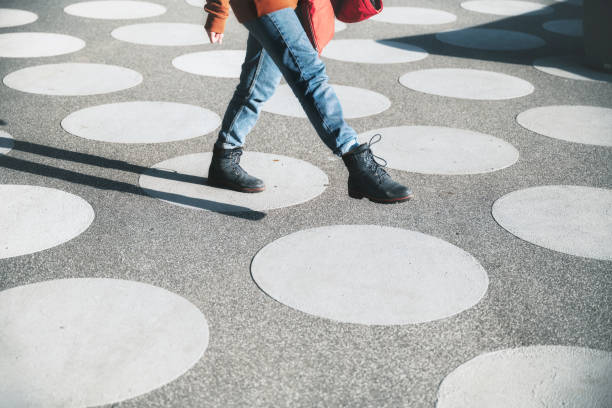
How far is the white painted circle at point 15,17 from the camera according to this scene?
737 cm

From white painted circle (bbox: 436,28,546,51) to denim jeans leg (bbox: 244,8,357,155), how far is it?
4155mm

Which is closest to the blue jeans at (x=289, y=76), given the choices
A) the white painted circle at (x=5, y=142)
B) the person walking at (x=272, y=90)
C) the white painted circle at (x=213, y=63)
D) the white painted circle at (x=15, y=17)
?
the person walking at (x=272, y=90)

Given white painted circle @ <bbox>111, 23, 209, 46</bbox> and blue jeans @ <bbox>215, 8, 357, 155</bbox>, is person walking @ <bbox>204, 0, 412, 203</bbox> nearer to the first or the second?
blue jeans @ <bbox>215, 8, 357, 155</bbox>

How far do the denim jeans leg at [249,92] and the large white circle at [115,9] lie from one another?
476 centimetres

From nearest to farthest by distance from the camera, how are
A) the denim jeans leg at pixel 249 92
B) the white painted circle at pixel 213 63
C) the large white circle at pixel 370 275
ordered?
1. the large white circle at pixel 370 275
2. the denim jeans leg at pixel 249 92
3. the white painted circle at pixel 213 63

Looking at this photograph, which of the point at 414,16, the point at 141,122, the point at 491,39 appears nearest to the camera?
the point at 141,122

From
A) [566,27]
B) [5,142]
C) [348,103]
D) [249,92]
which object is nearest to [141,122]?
[5,142]

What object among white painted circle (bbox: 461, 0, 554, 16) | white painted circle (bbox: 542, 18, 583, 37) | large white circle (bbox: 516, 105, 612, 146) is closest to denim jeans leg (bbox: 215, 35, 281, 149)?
large white circle (bbox: 516, 105, 612, 146)

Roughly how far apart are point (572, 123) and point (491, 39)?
2682 mm

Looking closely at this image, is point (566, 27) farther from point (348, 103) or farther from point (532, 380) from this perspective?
point (532, 380)

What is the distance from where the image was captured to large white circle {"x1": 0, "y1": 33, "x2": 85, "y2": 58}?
20.9 feet

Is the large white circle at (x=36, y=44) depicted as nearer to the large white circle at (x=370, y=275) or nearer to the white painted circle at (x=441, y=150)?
the white painted circle at (x=441, y=150)

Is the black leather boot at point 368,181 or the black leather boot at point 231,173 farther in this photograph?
the black leather boot at point 231,173

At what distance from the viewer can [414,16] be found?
8.56 metres
